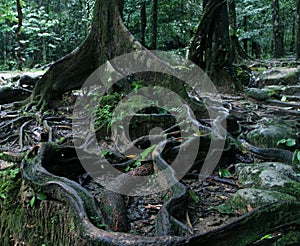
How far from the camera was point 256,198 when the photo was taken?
3379mm

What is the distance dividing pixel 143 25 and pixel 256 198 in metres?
13.0

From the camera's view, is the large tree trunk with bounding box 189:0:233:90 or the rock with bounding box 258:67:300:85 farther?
the rock with bounding box 258:67:300:85

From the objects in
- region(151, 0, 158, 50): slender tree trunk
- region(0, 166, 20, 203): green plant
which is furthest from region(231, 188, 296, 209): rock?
region(151, 0, 158, 50): slender tree trunk

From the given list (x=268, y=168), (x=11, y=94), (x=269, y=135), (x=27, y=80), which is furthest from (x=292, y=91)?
(x=27, y=80)

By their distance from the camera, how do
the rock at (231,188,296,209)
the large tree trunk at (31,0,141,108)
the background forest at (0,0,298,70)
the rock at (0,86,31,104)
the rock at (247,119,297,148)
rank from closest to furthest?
the rock at (231,188,296,209) → the rock at (247,119,297,148) → the large tree trunk at (31,0,141,108) → the rock at (0,86,31,104) → the background forest at (0,0,298,70)

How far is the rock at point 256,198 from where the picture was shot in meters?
3.30

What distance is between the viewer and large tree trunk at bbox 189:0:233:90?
9523mm

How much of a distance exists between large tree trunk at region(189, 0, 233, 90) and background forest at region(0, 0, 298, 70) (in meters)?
3.66

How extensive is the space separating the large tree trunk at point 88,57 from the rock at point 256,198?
192 inches

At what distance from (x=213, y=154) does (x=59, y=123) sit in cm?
375

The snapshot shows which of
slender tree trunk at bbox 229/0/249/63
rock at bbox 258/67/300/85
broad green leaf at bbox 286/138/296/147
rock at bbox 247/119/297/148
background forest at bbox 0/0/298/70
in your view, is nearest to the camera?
broad green leaf at bbox 286/138/296/147

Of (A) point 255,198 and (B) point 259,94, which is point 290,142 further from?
(B) point 259,94

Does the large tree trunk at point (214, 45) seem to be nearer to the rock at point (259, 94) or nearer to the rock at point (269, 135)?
the rock at point (259, 94)

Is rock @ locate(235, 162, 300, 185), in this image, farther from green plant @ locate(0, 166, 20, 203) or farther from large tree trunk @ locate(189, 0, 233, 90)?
large tree trunk @ locate(189, 0, 233, 90)
